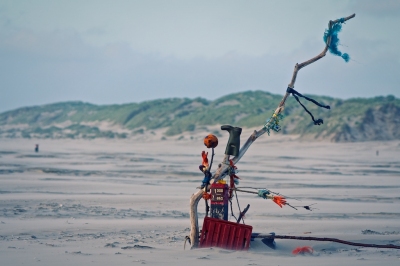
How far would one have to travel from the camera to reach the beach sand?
28.6 ft

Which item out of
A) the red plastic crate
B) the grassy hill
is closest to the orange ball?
the red plastic crate

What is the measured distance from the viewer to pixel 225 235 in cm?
930

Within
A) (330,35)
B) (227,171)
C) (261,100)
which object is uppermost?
(261,100)

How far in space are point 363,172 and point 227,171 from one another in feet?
56.2

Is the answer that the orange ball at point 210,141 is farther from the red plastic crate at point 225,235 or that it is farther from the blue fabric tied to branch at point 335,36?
the blue fabric tied to branch at point 335,36

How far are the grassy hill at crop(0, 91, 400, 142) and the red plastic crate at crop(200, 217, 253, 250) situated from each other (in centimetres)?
3703

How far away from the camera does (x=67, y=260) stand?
819cm

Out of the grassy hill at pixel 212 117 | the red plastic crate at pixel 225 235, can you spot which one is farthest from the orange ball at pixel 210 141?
the grassy hill at pixel 212 117

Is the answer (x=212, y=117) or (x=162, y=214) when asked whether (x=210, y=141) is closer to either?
(x=162, y=214)

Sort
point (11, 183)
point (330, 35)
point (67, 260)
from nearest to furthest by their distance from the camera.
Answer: point (67, 260) → point (330, 35) → point (11, 183)

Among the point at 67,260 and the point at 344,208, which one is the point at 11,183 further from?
the point at 67,260

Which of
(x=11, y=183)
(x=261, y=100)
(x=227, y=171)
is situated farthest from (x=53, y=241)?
(x=261, y=100)

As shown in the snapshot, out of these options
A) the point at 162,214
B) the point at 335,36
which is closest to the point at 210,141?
the point at 335,36

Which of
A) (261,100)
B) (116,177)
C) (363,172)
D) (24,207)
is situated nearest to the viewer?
(24,207)
